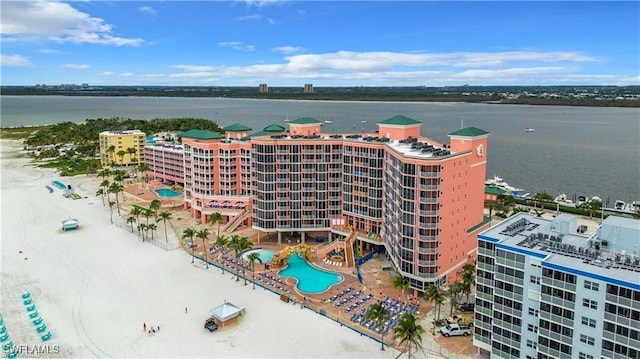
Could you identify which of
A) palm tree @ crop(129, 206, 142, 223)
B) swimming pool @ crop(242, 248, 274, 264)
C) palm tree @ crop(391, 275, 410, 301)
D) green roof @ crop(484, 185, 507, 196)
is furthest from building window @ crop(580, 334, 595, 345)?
palm tree @ crop(129, 206, 142, 223)

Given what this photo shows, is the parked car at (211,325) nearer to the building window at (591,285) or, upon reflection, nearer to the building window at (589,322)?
the building window at (589,322)

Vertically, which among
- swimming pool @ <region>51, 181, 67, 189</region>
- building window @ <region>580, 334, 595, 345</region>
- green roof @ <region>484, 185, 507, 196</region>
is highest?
building window @ <region>580, 334, 595, 345</region>

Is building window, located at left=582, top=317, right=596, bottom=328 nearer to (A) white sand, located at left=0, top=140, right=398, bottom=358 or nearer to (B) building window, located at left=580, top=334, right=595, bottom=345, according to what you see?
(B) building window, located at left=580, top=334, right=595, bottom=345

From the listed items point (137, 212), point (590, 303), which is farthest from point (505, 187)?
point (590, 303)

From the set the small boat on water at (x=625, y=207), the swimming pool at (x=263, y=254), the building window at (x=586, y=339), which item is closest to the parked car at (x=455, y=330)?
the building window at (x=586, y=339)

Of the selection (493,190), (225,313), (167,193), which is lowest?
(225,313)

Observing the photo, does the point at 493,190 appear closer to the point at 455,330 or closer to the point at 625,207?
the point at 625,207
